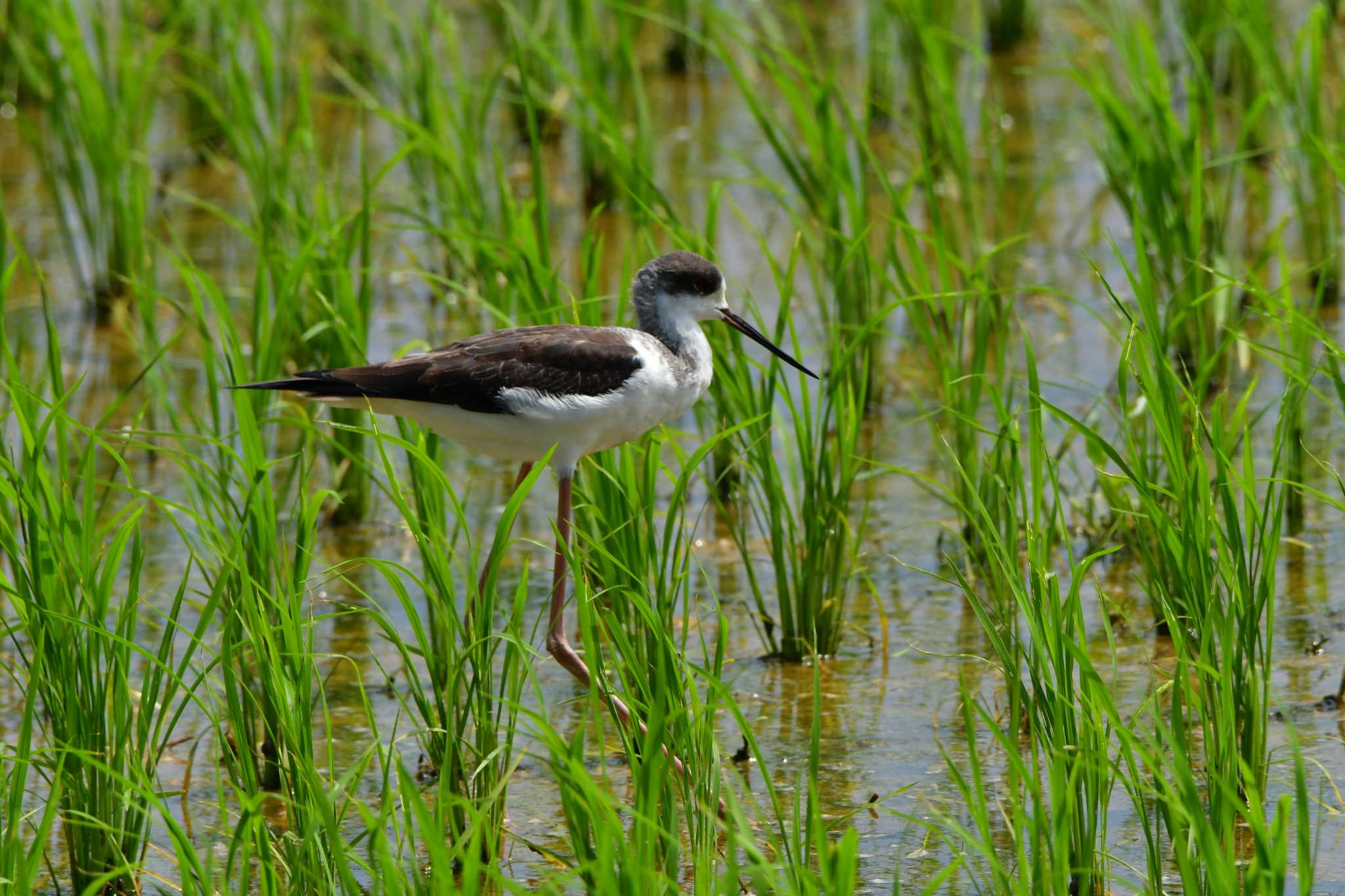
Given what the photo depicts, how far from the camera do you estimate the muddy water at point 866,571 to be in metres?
4.15

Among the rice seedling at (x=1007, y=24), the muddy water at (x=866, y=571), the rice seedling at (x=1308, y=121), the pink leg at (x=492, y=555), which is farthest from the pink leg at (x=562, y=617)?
the rice seedling at (x=1007, y=24)

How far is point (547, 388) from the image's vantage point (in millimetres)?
4293

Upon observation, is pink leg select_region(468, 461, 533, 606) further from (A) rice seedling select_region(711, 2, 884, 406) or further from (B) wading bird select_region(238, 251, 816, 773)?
(A) rice seedling select_region(711, 2, 884, 406)

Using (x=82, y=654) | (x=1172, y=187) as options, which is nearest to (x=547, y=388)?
→ (x=82, y=654)

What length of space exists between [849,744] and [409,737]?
109 centimetres

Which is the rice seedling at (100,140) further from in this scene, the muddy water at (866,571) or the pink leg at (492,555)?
the pink leg at (492,555)

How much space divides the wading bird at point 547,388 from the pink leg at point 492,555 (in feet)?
0.41

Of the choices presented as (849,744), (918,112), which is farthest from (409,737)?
(918,112)

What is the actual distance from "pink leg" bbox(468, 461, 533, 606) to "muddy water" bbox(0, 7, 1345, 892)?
30cm

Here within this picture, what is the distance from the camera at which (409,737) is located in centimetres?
463

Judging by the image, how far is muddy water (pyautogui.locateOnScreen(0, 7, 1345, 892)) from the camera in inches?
163

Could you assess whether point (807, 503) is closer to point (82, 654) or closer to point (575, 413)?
point (575, 413)

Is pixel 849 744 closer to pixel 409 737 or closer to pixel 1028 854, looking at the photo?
pixel 1028 854

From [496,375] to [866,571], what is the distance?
1322 mm
